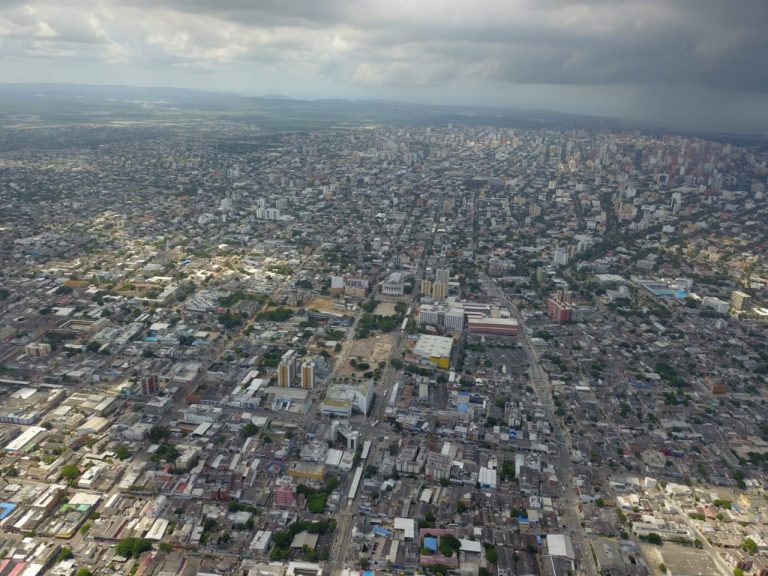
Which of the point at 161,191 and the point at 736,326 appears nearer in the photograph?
the point at 736,326

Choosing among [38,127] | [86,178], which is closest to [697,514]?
[86,178]

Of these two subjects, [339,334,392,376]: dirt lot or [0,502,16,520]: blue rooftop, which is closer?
[0,502,16,520]: blue rooftop

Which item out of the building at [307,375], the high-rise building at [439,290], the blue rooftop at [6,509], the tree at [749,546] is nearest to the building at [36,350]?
the blue rooftop at [6,509]

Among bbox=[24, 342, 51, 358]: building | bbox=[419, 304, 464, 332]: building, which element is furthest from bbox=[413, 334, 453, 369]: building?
bbox=[24, 342, 51, 358]: building

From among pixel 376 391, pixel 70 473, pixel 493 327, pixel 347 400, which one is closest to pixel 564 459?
pixel 376 391

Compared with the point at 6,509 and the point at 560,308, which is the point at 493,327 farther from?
the point at 6,509

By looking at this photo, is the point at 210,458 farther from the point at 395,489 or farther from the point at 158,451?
the point at 395,489

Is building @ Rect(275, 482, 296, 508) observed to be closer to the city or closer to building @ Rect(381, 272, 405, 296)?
the city

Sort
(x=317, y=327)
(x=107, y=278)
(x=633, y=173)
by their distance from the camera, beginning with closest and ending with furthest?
(x=317, y=327)
(x=107, y=278)
(x=633, y=173)
